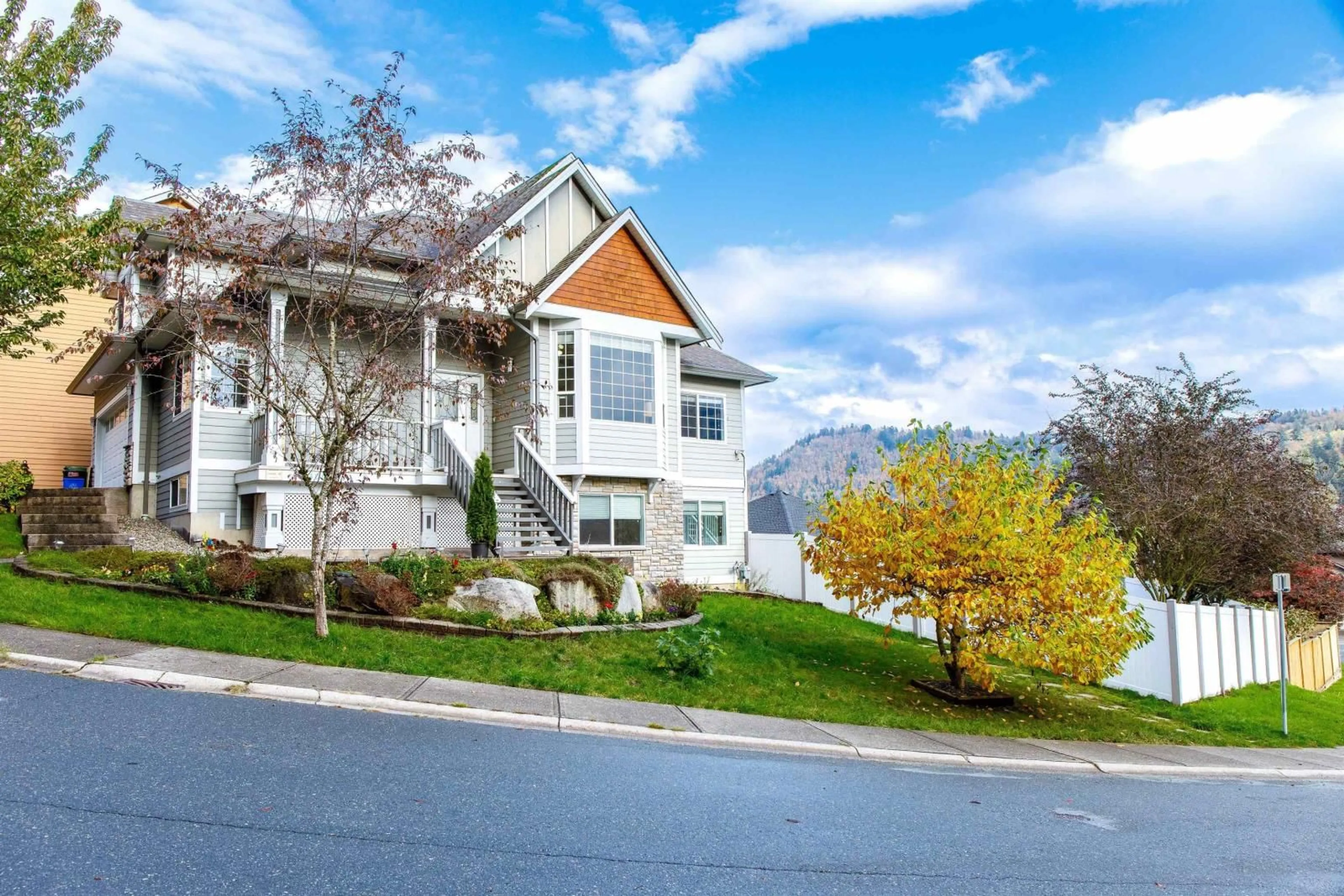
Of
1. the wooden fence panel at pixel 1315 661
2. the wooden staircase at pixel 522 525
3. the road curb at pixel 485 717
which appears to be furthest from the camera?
the wooden fence panel at pixel 1315 661

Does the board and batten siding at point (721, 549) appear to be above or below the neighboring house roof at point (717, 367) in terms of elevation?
below

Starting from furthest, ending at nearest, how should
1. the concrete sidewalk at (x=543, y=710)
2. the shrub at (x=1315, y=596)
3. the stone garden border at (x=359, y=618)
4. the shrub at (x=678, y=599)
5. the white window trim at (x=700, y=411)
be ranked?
the shrub at (x=1315, y=596), the white window trim at (x=700, y=411), the shrub at (x=678, y=599), the stone garden border at (x=359, y=618), the concrete sidewalk at (x=543, y=710)

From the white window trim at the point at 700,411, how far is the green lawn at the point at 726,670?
29.7 feet

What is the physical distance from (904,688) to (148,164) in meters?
12.1

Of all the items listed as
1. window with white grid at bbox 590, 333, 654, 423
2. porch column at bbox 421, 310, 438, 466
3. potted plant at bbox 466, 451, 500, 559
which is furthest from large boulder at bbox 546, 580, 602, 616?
window with white grid at bbox 590, 333, 654, 423

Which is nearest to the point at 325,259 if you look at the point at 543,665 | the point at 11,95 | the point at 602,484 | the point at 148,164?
the point at 148,164

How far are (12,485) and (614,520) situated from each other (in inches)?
477

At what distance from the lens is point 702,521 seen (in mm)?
23953

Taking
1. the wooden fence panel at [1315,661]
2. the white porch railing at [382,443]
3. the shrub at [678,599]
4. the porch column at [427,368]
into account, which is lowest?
the wooden fence panel at [1315,661]

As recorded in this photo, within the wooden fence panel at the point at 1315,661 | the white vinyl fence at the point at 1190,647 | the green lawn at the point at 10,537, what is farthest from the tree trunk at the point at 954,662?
the green lawn at the point at 10,537

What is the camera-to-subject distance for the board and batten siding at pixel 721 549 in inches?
927

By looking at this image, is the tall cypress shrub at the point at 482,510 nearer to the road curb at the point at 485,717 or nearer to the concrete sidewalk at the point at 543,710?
the concrete sidewalk at the point at 543,710

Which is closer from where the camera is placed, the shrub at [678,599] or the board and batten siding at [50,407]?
the shrub at [678,599]

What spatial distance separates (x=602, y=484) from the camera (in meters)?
20.4
